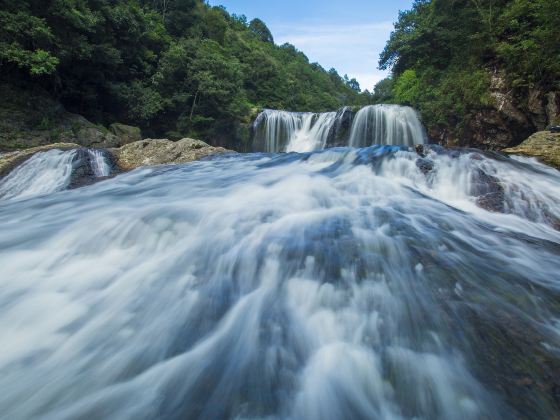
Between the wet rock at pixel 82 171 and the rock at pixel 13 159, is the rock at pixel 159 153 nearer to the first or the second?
the wet rock at pixel 82 171

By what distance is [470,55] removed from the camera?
12422 mm

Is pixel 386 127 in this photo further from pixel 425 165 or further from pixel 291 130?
pixel 425 165

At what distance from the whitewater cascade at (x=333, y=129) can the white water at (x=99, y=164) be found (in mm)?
9722

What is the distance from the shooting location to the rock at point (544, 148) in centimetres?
573

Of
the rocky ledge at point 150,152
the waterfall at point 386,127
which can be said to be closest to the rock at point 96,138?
the rocky ledge at point 150,152

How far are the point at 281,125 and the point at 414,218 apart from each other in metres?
14.9

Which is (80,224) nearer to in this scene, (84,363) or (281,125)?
(84,363)

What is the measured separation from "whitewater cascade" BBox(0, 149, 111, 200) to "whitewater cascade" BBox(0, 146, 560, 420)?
8.29 ft

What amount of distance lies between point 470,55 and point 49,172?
1495 cm

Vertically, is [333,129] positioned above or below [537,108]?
below

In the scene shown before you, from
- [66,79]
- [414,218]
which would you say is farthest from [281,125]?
[414,218]

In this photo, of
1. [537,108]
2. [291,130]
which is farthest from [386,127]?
[537,108]

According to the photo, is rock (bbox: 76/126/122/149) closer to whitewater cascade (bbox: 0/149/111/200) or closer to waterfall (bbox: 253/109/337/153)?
whitewater cascade (bbox: 0/149/111/200)

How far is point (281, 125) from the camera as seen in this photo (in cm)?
1788
